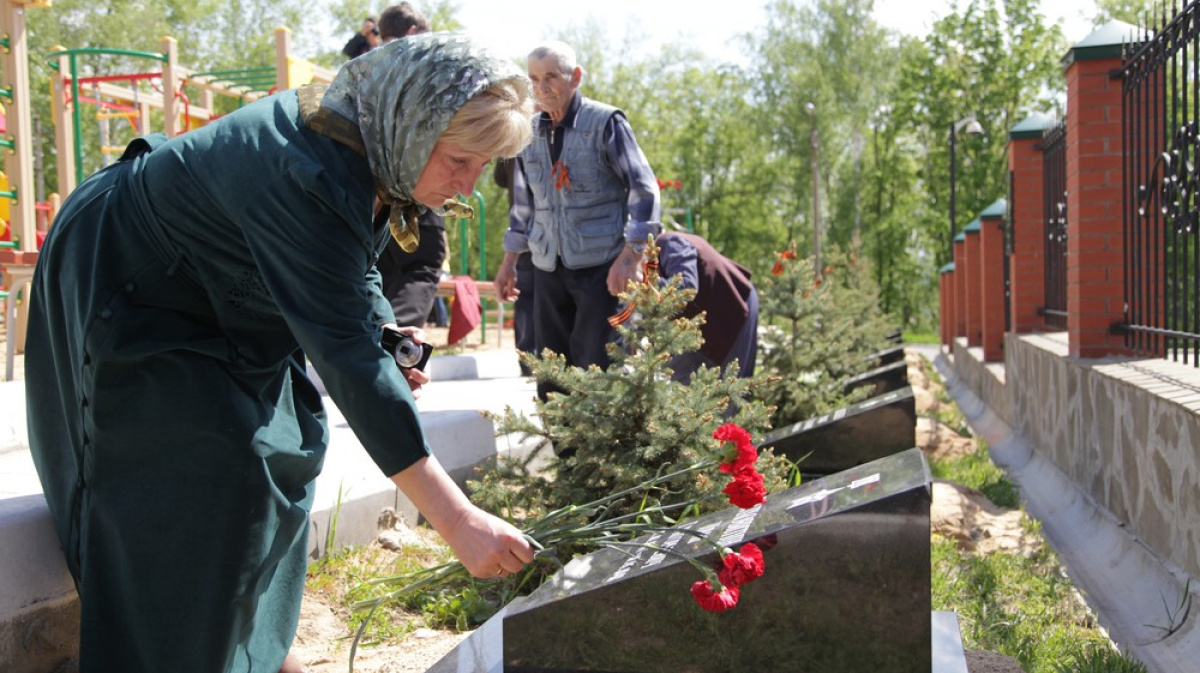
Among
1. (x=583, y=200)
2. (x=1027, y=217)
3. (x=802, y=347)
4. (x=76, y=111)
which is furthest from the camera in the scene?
(x=1027, y=217)

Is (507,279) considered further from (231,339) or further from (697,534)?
(231,339)

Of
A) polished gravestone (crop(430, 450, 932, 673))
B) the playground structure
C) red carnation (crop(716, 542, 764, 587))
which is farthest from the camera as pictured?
the playground structure

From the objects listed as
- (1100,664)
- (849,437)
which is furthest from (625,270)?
(1100,664)

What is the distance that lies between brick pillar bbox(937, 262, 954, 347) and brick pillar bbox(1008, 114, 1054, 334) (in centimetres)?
634

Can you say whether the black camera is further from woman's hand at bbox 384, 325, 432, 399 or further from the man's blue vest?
the man's blue vest

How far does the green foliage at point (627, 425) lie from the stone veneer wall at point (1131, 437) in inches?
55.8

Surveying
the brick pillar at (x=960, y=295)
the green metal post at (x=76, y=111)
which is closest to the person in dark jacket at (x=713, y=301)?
the green metal post at (x=76, y=111)

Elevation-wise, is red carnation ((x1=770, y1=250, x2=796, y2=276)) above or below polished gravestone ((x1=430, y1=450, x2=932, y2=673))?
above

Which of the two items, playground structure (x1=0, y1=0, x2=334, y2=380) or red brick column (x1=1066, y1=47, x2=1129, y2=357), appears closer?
red brick column (x1=1066, y1=47, x2=1129, y2=357)

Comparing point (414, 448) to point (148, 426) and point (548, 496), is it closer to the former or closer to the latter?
point (148, 426)

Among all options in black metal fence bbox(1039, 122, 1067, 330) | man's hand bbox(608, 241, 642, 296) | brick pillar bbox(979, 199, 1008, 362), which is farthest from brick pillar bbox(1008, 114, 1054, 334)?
man's hand bbox(608, 241, 642, 296)

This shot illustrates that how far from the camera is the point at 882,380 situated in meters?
7.41

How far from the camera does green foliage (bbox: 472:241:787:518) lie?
135 inches

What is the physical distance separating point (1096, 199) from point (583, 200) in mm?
3140
